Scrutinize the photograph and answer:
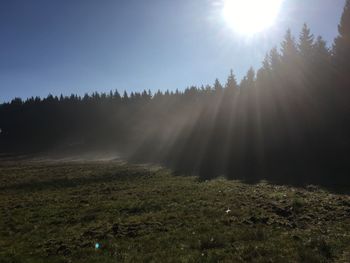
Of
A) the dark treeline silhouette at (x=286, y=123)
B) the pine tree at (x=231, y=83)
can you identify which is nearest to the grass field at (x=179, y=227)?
the dark treeline silhouette at (x=286, y=123)

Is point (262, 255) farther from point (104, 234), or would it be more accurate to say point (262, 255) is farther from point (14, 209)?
point (14, 209)

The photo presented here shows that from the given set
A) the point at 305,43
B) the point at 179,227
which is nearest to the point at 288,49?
the point at 305,43

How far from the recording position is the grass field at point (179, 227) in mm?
11609

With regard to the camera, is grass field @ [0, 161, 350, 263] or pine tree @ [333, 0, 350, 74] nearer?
grass field @ [0, 161, 350, 263]

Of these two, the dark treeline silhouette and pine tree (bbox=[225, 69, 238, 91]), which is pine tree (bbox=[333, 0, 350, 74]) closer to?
the dark treeline silhouette

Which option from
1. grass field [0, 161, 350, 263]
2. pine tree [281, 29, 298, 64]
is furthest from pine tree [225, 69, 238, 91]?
grass field [0, 161, 350, 263]

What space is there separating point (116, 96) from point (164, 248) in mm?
173274

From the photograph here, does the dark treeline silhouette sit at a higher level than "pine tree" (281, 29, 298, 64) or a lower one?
lower

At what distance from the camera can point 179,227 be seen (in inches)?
605

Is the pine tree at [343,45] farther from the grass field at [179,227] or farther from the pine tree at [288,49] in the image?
the grass field at [179,227]

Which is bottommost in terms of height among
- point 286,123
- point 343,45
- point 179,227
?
point 179,227

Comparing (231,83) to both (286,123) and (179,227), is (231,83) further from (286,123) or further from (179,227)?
(179,227)

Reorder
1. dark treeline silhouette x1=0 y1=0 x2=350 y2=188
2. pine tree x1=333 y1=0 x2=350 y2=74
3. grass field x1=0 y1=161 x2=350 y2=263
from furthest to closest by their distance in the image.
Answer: pine tree x1=333 y1=0 x2=350 y2=74, dark treeline silhouette x1=0 y1=0 x2=350 y2=188, grass field x1=0 y1=161 x2=350 y2=263

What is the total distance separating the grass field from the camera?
11.6m
